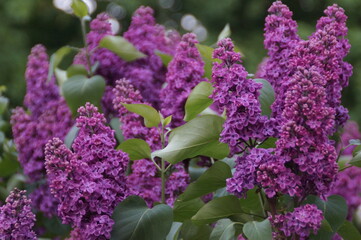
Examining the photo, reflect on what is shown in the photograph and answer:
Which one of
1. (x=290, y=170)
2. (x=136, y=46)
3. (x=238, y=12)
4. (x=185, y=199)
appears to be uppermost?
(x=238, y=12)

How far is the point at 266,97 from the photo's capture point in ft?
3.55

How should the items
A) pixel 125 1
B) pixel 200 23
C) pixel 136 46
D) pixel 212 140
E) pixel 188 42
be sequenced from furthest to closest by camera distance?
pixel 200 23
pixel 125 1
pixel 136 46
pixel 188 42
pixel 212 140

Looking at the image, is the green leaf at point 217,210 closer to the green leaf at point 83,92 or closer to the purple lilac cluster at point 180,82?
the purple lilac cluster at point 180,82

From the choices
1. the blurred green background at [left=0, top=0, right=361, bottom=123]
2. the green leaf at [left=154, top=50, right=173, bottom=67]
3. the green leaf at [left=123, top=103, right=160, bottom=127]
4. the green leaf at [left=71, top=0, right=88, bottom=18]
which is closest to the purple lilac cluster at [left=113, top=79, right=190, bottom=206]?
the green leaf at [left=123, top=103, right=160, bottom=127]

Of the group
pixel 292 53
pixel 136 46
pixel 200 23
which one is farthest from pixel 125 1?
pixel 292 53

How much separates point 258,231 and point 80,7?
106 centimetres

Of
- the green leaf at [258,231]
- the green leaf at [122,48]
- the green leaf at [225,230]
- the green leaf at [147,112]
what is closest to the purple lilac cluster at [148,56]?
the green leaf at [122,48]

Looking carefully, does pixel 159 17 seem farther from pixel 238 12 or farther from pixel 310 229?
pixel 310 229

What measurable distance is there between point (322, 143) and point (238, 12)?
778cm

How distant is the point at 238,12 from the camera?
8.55m

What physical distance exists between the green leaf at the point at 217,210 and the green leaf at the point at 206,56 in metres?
0.46

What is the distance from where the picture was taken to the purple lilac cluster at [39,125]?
5.48 feet

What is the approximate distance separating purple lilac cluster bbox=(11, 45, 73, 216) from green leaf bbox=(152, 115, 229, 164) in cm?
68

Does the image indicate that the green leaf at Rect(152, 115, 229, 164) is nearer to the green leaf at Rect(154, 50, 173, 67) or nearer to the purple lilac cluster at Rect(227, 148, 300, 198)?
the purple lilac cluster at Rect(227, 148, 300, 198)
